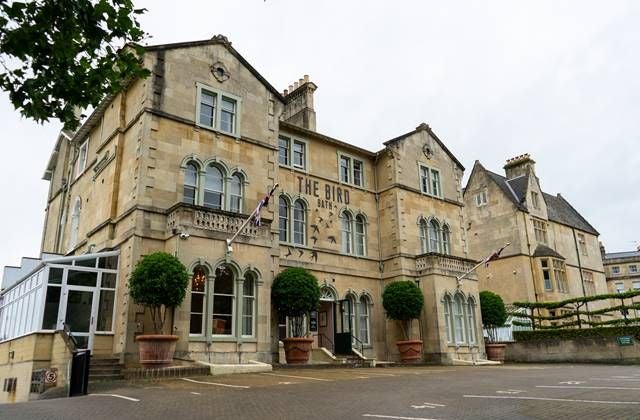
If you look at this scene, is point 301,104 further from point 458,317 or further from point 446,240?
point 458,317

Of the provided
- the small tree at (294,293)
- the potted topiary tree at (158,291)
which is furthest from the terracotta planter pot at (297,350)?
the potted topiary tree at (158,291)

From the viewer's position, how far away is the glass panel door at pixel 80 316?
56.3ft

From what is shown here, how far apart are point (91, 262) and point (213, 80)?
8.45 metres

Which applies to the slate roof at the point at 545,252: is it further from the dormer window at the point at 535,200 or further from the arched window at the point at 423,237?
the arched window at the point at 423,237

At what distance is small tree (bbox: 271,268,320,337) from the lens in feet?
63.6

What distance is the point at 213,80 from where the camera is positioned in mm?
21031

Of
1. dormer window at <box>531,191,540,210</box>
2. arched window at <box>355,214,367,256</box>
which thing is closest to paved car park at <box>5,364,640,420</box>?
arched window at <box>355,214,367,256</box>

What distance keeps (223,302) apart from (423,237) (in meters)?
13.0

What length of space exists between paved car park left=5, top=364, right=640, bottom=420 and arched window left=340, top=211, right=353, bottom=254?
1168 centimetres

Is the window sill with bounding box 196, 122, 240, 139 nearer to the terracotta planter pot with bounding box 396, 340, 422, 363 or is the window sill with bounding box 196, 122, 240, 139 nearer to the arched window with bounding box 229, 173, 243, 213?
the arched window with bounding box 229, 173, 243, 213

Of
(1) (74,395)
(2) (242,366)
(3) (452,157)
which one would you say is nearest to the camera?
(1) (74,395)

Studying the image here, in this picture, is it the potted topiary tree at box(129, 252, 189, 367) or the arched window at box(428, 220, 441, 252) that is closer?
the potted topiary tree at box(129, 252, 189, 367)

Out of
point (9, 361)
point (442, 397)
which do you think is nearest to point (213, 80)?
point (9, 361)

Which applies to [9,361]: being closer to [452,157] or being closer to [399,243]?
[399,243]
